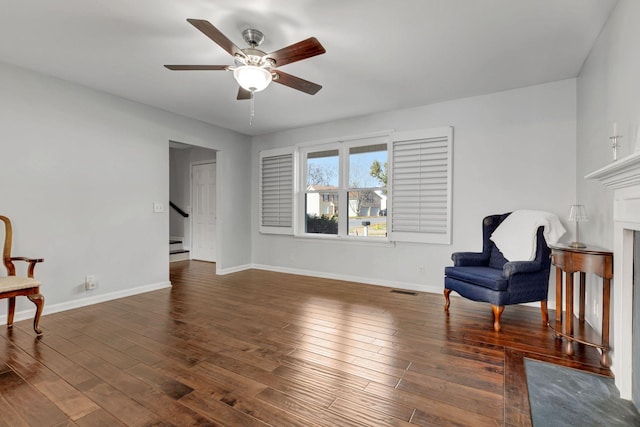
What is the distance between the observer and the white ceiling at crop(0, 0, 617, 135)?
7.30 ft

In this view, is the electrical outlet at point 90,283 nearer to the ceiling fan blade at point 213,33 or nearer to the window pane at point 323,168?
the ceiling fan blade at point 213,33

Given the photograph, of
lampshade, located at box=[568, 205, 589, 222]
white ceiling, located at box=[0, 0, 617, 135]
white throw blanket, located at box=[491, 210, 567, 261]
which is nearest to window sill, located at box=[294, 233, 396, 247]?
white throw blanket, located at box=[491, 210, 567, 261]

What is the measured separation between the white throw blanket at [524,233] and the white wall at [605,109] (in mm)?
276

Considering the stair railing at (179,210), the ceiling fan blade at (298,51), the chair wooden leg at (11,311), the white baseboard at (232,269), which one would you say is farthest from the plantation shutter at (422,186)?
the stair railing at (179,210)

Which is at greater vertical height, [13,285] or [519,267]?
[519,267]

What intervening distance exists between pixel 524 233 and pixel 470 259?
61 centimetres

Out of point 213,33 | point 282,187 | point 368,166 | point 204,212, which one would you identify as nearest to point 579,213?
point 368,166

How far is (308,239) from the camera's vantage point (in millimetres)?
5328

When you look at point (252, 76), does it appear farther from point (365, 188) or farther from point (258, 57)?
point (365, 188)

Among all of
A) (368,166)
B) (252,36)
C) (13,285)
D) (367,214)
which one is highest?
(252,36)

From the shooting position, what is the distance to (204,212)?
22.5 feet

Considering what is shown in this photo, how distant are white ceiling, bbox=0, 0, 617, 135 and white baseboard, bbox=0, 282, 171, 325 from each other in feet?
8.19

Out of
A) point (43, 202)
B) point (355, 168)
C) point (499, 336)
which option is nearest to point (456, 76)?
point (355, 168)

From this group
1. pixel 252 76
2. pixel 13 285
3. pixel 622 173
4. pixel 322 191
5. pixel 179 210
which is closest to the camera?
pixel 622 173
